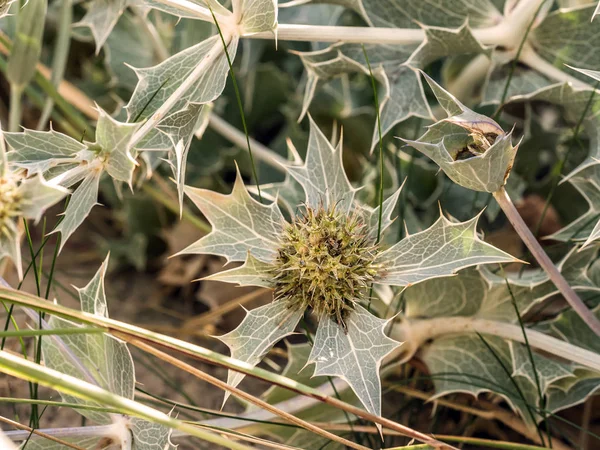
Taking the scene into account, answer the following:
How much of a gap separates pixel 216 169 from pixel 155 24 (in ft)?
1.21

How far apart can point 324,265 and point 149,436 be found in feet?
1.01

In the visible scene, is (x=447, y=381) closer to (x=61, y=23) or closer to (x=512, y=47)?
(x=512, y=47)

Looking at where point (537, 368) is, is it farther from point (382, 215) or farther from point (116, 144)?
point (116, 144)

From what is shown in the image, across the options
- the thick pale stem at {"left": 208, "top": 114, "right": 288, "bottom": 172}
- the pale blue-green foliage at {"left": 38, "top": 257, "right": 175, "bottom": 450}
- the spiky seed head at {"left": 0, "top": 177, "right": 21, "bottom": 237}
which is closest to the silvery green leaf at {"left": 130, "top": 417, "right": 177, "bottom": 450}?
the pale blue-green foliage at {"left": 38, "top": 257, "right": 175, "bottom": 450}

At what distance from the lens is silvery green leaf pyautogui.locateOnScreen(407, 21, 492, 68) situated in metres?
1.03

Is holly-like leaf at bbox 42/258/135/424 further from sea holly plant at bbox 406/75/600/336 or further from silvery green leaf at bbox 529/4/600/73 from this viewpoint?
silvery green leaf at bbox 529/4/600/73

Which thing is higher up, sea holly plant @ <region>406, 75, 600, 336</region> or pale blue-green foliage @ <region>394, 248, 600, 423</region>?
sea holly plant @ <region>406, 75, 600, 336</region>

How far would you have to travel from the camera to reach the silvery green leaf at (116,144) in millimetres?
800

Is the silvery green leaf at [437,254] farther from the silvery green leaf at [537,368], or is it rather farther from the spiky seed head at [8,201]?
the spiky seed head at [8,201]

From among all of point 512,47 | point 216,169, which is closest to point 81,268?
point 216,169

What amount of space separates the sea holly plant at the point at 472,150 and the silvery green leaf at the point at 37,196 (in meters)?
0.39

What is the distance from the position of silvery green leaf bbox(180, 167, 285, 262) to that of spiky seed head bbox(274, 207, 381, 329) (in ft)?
0.26

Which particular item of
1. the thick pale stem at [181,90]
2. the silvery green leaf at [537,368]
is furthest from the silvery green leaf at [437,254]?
the thick pale stem at [181,90]

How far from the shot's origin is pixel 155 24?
146 centimetres
